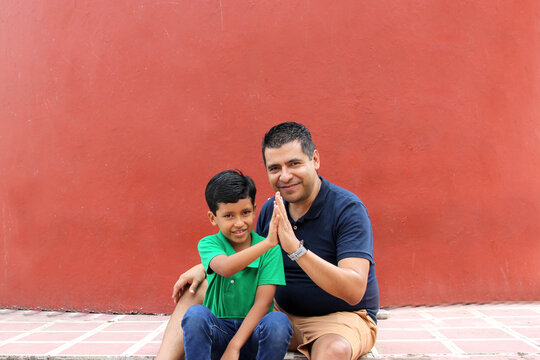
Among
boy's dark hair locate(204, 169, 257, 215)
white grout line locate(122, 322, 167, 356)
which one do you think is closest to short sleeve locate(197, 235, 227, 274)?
boy's dark hair locate(204, 169, 257, 215)

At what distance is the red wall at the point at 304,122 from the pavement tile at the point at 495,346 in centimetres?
64

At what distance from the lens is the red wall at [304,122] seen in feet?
11.2

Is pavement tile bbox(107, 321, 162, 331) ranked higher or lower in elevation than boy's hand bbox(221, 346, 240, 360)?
lower

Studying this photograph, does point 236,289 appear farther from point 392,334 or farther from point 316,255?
point 392,334

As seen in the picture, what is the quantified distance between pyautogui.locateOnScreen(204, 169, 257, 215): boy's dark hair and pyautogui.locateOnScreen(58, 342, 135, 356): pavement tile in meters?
1.07

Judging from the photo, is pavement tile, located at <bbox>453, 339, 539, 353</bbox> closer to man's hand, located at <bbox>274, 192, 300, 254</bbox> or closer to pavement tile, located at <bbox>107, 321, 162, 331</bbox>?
man's hand, located at <bbox>274, 192, 300, 254</bbox>

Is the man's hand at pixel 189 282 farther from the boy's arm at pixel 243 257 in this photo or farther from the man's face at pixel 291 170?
the man's face at pixel 291 170

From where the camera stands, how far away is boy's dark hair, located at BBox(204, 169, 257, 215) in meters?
2.33

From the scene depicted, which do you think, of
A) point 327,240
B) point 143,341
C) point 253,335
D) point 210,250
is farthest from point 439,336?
point 143,341

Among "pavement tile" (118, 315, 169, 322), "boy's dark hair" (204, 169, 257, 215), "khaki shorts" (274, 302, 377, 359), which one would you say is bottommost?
"pavement tile" (118, 315, 169, 322)

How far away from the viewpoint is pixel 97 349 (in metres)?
2.81

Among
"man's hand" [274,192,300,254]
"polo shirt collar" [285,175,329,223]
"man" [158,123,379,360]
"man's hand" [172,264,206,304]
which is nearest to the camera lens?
"man's hand" [274,192,300,254]

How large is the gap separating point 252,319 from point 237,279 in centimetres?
24

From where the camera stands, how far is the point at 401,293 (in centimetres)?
340
